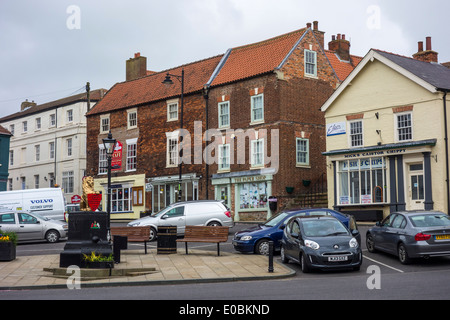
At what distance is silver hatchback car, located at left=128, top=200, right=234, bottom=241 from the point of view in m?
25.7

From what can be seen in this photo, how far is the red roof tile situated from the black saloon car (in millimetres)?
19561

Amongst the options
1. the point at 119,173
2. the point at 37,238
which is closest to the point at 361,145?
the point at 37,238

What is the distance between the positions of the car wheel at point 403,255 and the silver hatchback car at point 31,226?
1632 cm

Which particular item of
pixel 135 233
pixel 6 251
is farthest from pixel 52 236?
pixel 135 233

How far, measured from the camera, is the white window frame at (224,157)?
3694 centimetres

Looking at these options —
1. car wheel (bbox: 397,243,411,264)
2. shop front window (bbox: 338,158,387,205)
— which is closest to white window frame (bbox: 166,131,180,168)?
shop front window (bbox: 338,158,387,205)

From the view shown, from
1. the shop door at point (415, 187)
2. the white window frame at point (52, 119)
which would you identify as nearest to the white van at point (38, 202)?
the shop door at point (415, 187)

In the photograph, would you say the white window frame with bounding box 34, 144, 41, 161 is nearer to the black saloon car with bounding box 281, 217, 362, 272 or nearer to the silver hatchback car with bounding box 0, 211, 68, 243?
the silver hatchback car with bounding box 0, 211, 68, 243

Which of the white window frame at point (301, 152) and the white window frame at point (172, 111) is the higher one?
the white window frame at point (172, 111)

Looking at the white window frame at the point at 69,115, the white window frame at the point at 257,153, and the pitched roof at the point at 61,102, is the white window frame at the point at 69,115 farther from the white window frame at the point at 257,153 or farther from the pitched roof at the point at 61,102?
the white window frame at the point at 257,153

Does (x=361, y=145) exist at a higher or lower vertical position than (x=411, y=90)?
lower
